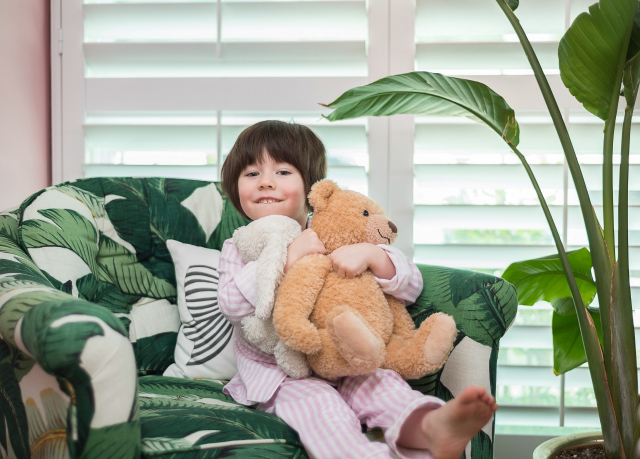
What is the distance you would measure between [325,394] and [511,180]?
958 millimetres

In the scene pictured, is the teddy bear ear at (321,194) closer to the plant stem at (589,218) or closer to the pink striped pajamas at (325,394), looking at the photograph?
the pink striped pajamas at (325,394)

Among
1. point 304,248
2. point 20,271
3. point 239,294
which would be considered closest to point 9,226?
point 20,271

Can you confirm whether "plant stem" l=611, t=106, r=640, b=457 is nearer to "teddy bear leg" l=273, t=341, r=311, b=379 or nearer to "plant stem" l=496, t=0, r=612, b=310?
"plant stem" l=496, t=0, r=612, b=310

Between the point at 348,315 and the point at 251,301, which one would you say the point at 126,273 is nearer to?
the point at 251,301

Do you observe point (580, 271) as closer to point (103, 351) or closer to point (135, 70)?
point (103, 351)

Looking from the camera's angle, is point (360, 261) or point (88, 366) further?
point (360, 261)

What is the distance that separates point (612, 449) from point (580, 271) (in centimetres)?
41

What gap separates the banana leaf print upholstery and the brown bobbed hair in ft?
0.78

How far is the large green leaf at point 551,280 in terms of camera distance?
1.28 metres

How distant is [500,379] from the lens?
5.17 ft

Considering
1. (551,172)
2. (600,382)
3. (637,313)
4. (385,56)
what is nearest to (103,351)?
(600,382)

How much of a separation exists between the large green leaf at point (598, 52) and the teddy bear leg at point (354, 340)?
2.25 ft

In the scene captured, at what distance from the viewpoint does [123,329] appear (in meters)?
0.77

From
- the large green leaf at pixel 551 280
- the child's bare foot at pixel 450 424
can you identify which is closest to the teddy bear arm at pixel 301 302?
the child's bare foot at pixel 450 424
